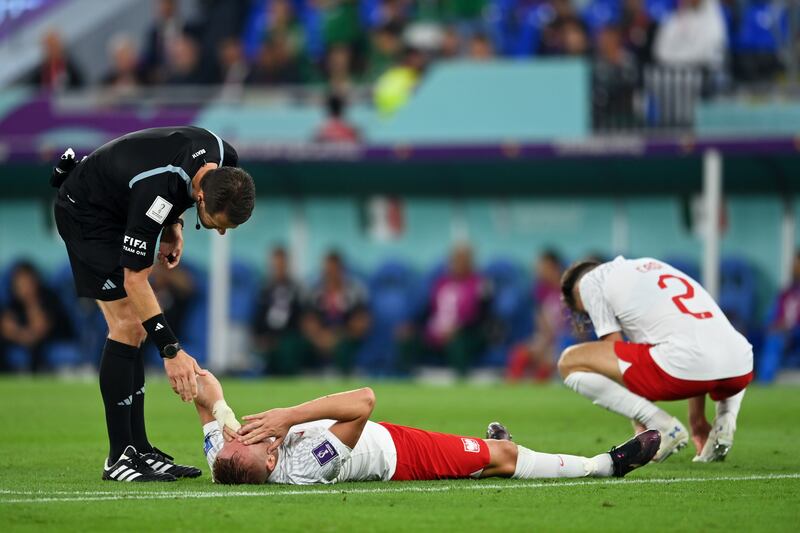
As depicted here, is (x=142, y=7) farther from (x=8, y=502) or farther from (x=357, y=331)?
(x=8, y=502)

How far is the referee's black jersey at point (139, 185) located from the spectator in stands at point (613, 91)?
1121 cm

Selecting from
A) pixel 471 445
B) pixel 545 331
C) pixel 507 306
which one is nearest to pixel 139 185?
pixel 471 445

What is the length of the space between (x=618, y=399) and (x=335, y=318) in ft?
36.4

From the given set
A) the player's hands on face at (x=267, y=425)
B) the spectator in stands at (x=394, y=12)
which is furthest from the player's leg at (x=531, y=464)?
the spectator in stands at (x=394, y=12)

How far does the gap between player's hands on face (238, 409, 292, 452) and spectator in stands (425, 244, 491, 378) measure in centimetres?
1180

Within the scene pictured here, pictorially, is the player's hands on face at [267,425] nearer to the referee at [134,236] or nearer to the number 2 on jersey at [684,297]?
the referee at [134,236]

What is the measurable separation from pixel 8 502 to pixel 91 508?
49cm

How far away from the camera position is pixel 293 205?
21359 millimetres

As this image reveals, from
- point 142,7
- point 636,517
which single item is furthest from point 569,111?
point 636,517

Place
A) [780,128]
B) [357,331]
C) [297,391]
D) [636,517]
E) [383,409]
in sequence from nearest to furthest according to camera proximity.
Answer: [636,517] < [383,409] < [297,391] < [780,128] < [357,331]

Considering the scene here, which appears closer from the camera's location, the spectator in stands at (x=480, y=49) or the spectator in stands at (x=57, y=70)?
the spectator in stands at (x=480, y=49)

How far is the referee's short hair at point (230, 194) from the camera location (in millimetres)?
7156

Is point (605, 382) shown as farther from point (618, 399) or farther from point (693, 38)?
point (693, 38)

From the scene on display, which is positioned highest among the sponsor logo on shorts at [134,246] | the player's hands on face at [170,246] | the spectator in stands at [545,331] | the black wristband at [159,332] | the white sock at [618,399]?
the sponsor logo on shorts at [134,246]
